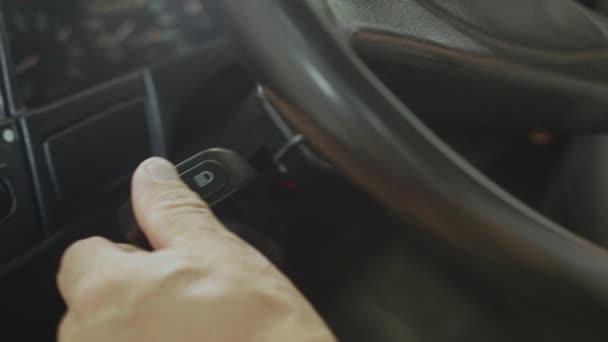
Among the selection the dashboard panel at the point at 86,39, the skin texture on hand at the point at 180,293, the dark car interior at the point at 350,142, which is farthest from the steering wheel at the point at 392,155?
the dashboard panel at the point at 86,39

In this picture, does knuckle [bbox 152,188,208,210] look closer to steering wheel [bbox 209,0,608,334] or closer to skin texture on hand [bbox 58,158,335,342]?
skin texture on hand [bbox 58,158,335,342]

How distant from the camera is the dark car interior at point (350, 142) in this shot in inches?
14.0

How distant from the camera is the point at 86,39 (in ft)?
2.28

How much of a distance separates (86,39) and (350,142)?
50cm

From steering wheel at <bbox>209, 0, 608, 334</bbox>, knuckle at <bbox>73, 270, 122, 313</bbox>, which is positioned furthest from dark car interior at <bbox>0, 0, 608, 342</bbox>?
knuckle at <bbox>73, 270, 122, 313</bbox>

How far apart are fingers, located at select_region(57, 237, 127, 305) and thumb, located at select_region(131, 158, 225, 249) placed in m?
0.03

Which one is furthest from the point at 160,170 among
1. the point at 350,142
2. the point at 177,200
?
the point at 350,142

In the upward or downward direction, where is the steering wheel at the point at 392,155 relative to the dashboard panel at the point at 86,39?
downward

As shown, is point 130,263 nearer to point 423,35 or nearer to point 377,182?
point 377,182

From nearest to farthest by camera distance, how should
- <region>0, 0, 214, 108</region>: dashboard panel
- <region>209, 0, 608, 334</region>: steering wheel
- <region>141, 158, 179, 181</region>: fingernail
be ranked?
<region>209, 0, 608, 334</region>: steering wheel
<region>141, 158, 179, 181</region>: fingernail
<region>0, 0, 214, 108</region>: dashboard panel

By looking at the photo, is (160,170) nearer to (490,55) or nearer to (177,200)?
(177,200)

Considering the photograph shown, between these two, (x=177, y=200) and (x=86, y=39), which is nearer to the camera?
(x=177, y=200)

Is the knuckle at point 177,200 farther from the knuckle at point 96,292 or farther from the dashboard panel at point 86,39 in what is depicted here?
the dashboard panel at point 86,39

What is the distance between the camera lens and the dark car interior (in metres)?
0.35
